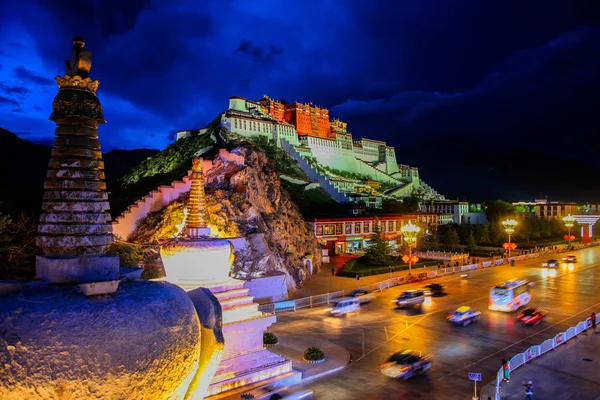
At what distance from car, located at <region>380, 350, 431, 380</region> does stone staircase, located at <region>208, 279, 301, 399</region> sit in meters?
3.62

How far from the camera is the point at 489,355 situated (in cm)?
1925

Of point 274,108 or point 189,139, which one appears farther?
point 274,108

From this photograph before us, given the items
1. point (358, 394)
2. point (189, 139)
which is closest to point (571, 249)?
point (358, 394)

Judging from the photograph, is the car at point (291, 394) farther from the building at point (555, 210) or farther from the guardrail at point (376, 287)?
the building at point (555, 210)

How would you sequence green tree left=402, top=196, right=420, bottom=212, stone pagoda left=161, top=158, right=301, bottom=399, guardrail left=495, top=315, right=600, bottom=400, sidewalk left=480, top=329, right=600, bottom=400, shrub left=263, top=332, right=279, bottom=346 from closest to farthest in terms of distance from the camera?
1. stone pagoda left=161, top=158, right=301, bottom=399
2. sidewalk left=480, top=329, right=600, bottom=400
3. guardrail left=495, top=315, right=600, bottom=400
4. shrub left=263, top=332, right=279, bottom=346
5. green tree left=402, top=196, right=420, bottom=212

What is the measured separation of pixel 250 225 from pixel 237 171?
590 cm

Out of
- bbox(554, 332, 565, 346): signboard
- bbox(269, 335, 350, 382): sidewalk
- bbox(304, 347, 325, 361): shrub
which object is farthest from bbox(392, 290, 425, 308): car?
bbox(304, 347, 325, 361): shrub

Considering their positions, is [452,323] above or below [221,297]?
below

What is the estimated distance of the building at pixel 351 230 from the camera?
172 ft

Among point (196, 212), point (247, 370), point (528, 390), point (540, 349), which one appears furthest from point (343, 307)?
point (196, 212)

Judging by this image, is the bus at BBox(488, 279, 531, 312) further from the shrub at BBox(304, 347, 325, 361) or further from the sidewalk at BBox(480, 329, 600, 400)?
the shrub at BBox(304, 347, 325, 361)

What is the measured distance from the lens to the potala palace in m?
83.3

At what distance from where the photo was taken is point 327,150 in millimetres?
102312

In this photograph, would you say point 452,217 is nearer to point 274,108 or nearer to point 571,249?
point 571,249
